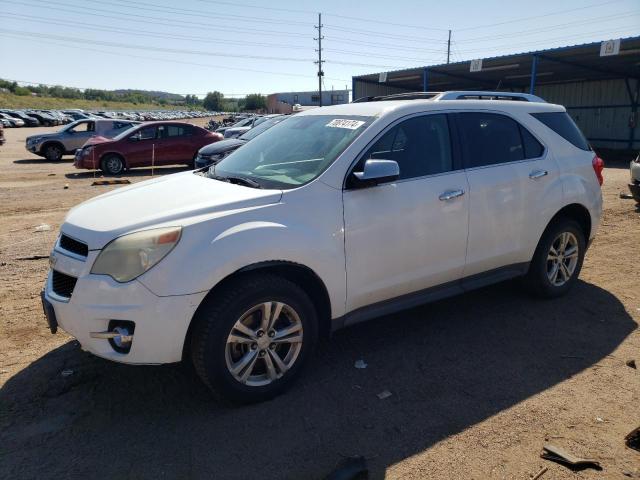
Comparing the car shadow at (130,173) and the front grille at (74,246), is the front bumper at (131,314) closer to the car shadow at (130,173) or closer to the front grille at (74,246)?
the front grille at (74,246)

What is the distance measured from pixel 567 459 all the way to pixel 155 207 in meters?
2.77

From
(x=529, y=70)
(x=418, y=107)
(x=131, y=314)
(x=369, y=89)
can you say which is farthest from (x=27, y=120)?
(x=131, y=314)

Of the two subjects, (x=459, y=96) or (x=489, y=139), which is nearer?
(x=489, y=139)

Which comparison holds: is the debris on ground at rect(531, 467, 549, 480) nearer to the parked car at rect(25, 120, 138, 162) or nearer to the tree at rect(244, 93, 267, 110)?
the parked car at rect(25, 120, 138, 162)

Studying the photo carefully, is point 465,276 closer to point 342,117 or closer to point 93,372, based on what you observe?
point 342,117

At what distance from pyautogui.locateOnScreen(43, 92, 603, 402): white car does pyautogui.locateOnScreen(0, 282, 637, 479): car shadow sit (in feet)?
1.06

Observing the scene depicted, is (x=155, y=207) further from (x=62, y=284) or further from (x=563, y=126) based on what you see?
(x=563, y=126)

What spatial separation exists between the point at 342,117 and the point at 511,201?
1.60 m

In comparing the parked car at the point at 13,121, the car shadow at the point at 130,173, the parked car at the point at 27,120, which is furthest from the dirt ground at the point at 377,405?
the parked car at the point at 27,120

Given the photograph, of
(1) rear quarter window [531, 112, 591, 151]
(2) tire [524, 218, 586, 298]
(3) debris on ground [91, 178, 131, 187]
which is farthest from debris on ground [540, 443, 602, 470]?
(3) debris on ground [91, 178, 131, 187]

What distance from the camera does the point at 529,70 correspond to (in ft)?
80.4

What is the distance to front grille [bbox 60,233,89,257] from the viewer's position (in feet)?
9.77

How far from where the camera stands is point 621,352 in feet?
12.6

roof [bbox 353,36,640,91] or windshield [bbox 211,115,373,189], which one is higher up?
roof [bbox 353,36,640,91]
